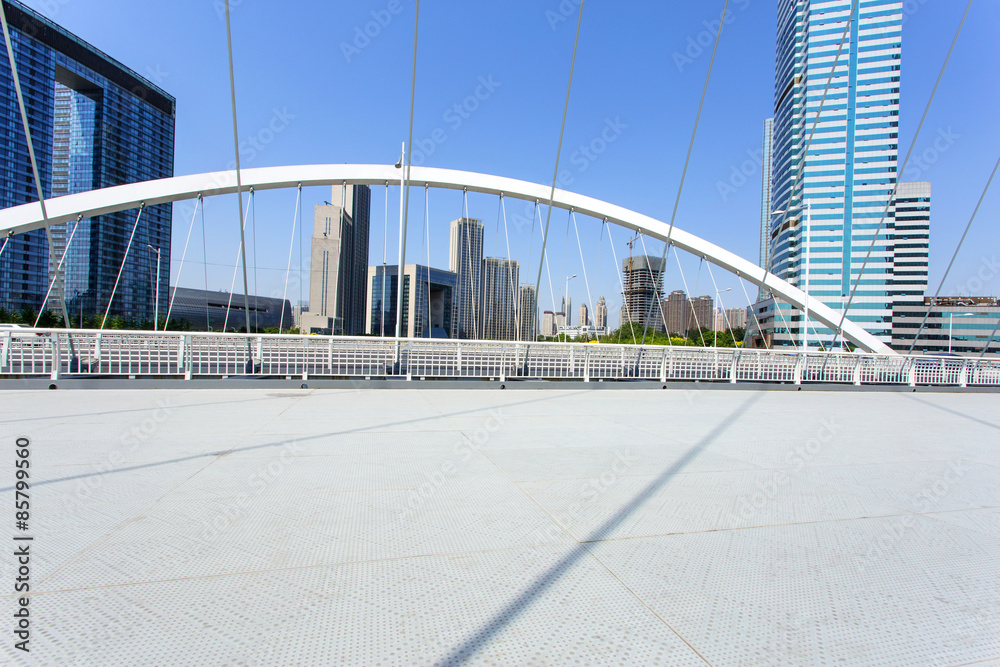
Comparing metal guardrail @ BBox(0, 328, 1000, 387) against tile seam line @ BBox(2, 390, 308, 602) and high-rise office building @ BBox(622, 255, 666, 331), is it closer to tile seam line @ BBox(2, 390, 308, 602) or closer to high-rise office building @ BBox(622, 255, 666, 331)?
Answer: high-rise office building @ BBox(622, 255, 666, 331)

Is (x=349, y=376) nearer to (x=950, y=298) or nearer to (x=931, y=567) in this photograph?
Result: (x=931, y=567)

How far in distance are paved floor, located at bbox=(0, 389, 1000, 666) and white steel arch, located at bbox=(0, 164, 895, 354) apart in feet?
45.4

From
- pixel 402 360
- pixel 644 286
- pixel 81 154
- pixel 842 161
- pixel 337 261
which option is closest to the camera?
pixel 402 360

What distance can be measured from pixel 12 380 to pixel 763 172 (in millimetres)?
186297

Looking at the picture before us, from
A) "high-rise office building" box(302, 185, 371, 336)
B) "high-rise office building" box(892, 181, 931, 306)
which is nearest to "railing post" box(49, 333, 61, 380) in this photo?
"high-rise office building" box(302, 185, 371, 336)

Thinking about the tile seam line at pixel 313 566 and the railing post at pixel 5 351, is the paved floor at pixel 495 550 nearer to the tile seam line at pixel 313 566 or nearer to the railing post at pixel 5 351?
the tile seam line at pixel 313 566

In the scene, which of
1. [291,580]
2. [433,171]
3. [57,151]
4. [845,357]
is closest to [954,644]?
[291,580]

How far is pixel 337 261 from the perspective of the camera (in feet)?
87.2

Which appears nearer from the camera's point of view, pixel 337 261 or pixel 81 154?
pixel 337 261

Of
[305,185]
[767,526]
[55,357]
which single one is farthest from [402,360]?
[305,185]

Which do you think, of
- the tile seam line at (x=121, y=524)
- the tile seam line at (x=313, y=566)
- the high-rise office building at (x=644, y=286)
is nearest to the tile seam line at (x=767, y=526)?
the tile seam line at (x=313, y=566)

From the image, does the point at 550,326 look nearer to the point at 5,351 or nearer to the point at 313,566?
the point at 5,351

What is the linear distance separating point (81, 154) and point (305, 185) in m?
73.3

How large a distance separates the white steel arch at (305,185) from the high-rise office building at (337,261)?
481cm
